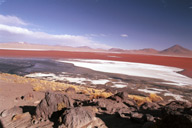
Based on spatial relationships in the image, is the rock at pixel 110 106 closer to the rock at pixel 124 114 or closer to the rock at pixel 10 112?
the rock at pixel 124 114

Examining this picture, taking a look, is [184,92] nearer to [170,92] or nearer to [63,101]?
[170,92]

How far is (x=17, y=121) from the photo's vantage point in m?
5.31

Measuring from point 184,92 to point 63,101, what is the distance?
14.0 meters

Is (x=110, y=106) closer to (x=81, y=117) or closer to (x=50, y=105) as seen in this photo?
(x=81, y=117)

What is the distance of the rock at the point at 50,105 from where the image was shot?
558 centimetres

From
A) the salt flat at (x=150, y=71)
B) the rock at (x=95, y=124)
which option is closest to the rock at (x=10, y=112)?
the rock at (x=95, y=124)

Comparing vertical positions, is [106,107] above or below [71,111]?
below

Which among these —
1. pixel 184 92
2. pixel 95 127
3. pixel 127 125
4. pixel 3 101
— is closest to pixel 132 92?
pixel 184 92

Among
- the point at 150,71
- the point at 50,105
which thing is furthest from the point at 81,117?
the point at 150,71

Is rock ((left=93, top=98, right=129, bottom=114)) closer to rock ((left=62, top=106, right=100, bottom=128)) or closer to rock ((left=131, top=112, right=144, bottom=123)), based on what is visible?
rock ((left=131, top=112, right=144, bottom=123))

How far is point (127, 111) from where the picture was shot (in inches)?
256

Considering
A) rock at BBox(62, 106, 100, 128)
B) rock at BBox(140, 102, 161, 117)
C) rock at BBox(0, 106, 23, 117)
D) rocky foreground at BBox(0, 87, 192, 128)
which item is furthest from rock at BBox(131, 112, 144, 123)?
rock at BBox(0, 106, 23, 117)

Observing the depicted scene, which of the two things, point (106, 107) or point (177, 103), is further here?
point (177, 103)

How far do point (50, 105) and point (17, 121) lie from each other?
1336mm
